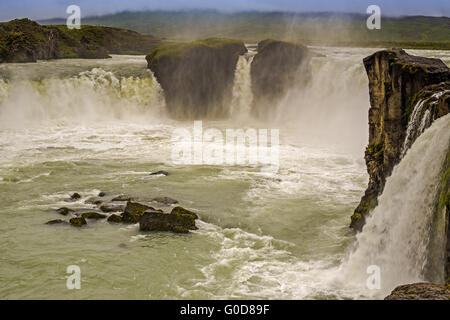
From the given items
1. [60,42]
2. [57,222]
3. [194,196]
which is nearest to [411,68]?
[194,196]

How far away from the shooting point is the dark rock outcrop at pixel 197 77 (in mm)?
45906

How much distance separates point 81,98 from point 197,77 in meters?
10.0

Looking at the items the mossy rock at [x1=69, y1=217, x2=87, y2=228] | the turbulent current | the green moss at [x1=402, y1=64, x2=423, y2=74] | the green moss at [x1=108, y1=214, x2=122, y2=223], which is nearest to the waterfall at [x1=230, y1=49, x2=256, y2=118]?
the turbulent current

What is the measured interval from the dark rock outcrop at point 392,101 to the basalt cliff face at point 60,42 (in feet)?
140

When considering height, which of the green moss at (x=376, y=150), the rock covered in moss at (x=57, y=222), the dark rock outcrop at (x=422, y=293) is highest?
the green moss at (x=376, y=150)

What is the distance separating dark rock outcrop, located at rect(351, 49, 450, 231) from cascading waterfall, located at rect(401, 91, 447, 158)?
76 millimetres

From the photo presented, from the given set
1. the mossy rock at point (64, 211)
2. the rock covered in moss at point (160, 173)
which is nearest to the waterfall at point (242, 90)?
the rock covered in moss at point (160, 173)

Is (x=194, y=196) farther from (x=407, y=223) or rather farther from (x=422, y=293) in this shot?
(x=422, y=293)

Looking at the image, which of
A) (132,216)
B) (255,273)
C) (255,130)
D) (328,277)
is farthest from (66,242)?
(255,130)

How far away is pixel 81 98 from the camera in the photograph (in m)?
44.7

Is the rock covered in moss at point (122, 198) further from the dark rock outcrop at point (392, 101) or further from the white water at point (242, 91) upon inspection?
the white water at point (242, 91)

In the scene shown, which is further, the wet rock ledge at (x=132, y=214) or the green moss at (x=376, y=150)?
the wet rock ledge at (x=132, y=214)

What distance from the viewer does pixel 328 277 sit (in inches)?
543
